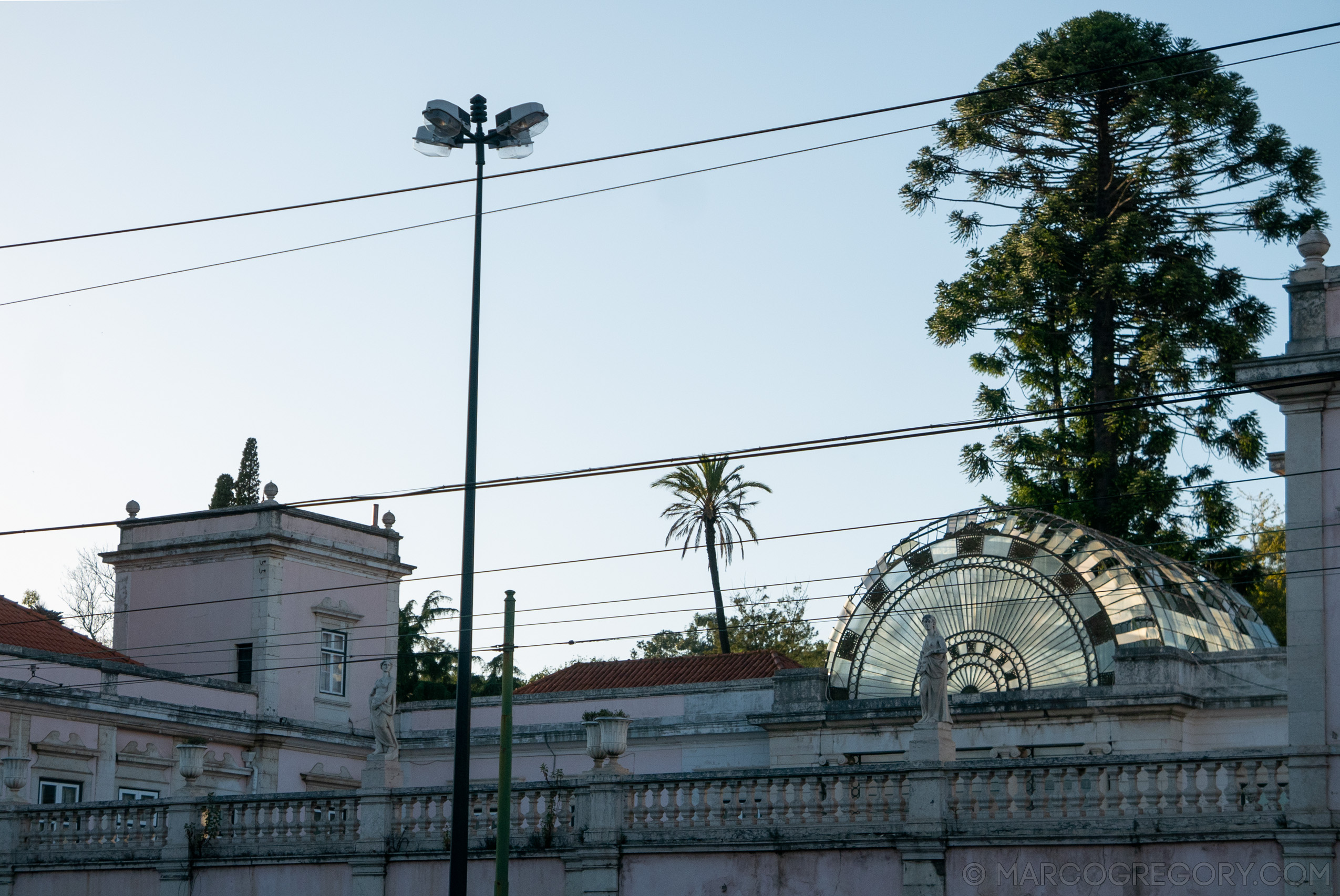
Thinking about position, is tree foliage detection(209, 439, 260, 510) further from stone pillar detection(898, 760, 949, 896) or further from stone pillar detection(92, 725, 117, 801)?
stone pillar detection(898, 760, 949, 896)

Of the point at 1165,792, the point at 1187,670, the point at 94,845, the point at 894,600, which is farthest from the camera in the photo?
the point at 894,600

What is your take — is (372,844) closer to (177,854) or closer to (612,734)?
(177,854)

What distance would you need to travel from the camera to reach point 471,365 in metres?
Result: 21.0

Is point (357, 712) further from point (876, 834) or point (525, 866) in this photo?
point (876, 834)

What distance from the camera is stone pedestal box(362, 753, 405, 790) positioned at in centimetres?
2439

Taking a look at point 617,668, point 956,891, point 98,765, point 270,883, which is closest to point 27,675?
point 98,765

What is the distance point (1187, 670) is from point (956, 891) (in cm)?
1143

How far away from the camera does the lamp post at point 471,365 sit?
20047 mm

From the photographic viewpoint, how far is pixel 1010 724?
30875 millimetres

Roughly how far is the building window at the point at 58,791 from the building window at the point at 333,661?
8.61 m

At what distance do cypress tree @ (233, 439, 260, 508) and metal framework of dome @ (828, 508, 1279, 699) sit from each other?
2478 centimetres

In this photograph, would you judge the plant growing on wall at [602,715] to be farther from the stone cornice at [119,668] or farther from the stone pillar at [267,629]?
the stone cornice at [119,668]

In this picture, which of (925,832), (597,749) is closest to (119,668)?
(597,749)

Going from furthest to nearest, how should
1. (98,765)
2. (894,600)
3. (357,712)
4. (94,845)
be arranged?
(357,712)
(98,765)
(894,600)
(94,845)
